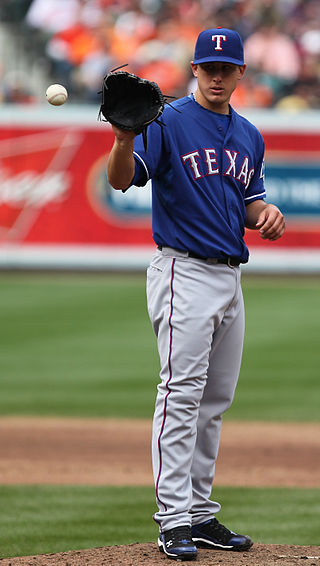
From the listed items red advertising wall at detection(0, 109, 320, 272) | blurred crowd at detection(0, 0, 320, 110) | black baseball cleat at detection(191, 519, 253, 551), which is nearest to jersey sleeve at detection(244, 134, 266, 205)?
black baseball cleat at detection(191, 519, 253, 551)

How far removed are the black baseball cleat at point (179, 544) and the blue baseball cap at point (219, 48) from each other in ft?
5.67

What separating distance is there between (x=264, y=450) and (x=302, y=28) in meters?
12.1

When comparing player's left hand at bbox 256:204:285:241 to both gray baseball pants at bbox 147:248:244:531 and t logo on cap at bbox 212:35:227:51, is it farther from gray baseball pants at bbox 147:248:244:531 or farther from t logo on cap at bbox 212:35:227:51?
t logo on cap at bbox 212:35:227:51

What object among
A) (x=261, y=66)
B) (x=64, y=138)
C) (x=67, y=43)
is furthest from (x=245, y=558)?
(x=67, y=43)

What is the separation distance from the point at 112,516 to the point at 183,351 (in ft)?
5.70

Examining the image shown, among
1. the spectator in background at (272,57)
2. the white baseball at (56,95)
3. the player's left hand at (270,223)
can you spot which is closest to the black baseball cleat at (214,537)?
the player's left hand at (270,223)

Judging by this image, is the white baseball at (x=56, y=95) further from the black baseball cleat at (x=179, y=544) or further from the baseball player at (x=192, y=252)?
the black baseball cleat at (x=179, y=544)

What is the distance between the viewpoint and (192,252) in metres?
3.73

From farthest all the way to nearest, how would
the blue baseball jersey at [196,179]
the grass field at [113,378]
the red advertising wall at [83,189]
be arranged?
the red advertising wall at [83,189] < the grass field at [113,378] < the blue baseball jersey at [196,179]

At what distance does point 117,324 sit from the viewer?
39.4 ft

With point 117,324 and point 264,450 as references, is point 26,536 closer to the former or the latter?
point 264,450

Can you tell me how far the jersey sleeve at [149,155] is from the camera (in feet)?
11.7

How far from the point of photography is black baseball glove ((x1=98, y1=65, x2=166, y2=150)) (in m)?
3.40

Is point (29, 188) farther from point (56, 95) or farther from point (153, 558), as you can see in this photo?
point (153, 558)
